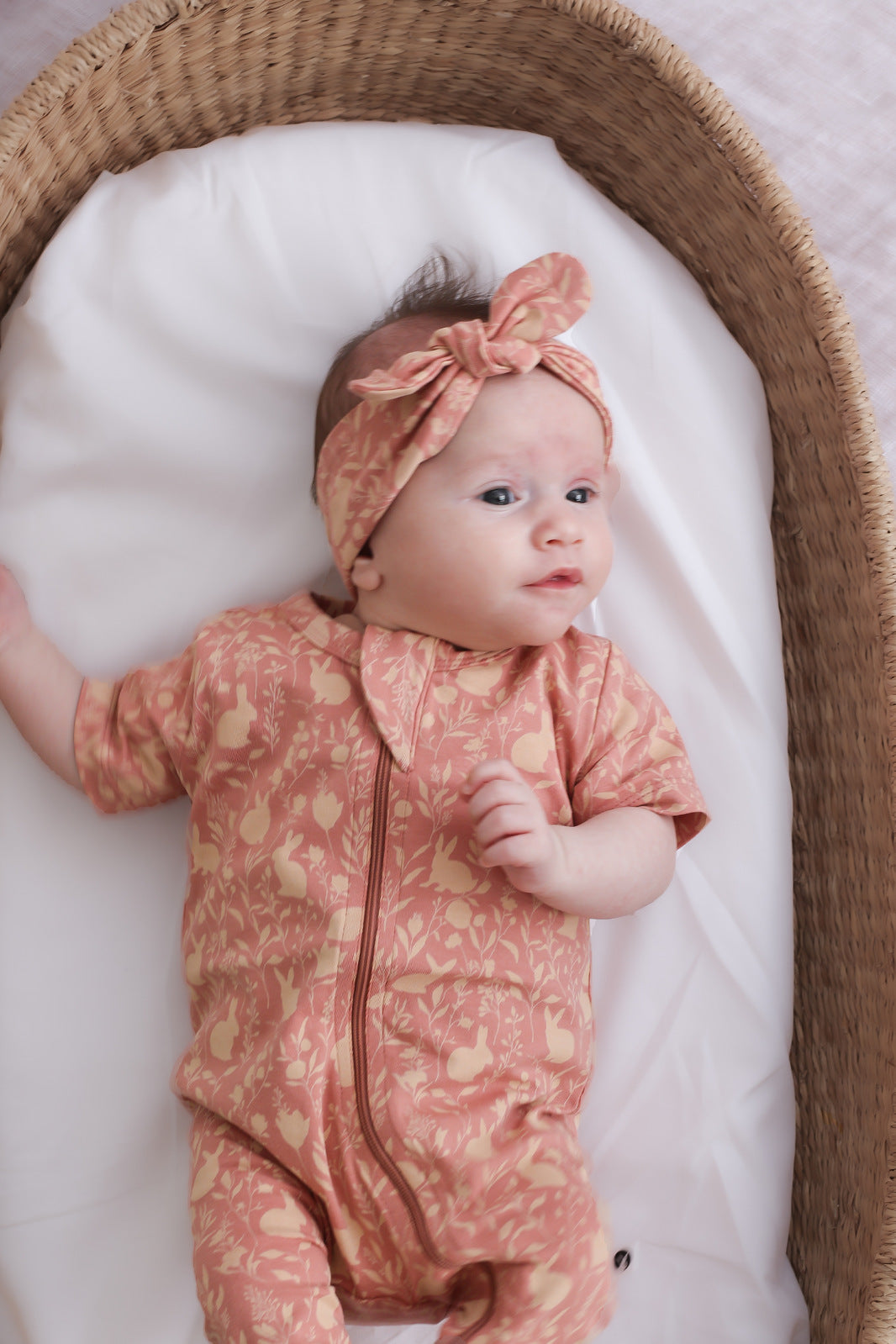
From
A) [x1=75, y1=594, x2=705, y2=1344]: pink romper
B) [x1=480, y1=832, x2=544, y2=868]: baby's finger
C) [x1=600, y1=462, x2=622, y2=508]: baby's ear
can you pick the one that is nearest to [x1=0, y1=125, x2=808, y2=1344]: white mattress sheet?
[x1=600, y1=462, x2=622, y2=508]: baby's ear

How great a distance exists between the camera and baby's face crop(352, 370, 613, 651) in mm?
1103

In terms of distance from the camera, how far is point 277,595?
1.38 meters

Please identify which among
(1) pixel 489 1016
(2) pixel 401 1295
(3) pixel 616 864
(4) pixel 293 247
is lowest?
(2) pixel 401 1295

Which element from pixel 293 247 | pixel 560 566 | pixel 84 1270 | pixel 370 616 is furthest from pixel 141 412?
pixel 84 1270

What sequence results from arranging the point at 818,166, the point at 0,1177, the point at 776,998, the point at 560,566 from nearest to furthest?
the point at 560,566 → the point at 0,1177 → the point at 776,998 → the point at 818,166

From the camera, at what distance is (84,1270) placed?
1.20 meters

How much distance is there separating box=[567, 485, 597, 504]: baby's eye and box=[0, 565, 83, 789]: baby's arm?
0.52m

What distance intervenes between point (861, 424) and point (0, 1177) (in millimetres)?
1129

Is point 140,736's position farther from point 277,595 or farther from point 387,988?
point 387,988

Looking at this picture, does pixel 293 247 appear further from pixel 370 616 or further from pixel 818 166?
pixel 818 166

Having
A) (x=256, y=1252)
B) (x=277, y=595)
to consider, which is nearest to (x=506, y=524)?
(x=277, y=595)

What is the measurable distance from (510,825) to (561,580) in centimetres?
24

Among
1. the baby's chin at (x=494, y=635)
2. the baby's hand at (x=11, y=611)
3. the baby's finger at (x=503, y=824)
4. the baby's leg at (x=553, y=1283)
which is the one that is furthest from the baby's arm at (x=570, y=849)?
the baby's hand at (x=11, y=611)

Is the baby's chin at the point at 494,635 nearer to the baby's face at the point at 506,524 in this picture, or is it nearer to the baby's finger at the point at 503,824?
the baby's face at the point at 506,524
